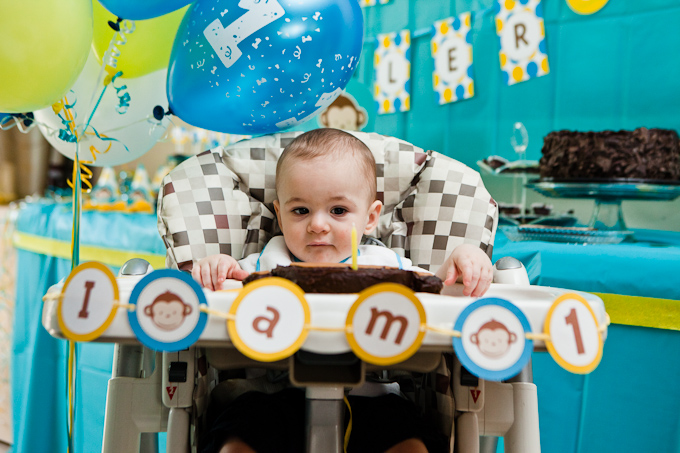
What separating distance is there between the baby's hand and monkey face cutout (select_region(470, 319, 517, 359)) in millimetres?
447

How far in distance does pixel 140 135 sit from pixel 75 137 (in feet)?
0.78

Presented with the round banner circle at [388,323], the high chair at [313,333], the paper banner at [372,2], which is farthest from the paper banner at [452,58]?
the round banner circle at [388,323]

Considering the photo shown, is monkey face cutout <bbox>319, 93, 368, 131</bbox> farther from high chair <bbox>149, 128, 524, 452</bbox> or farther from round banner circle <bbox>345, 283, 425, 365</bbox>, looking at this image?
round banner circle <bbox>345, 283, 425, 365</bbox>

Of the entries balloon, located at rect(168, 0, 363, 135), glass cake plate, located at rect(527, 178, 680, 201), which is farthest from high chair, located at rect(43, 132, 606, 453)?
glass cake plate, located at rect(527, 178, 680, 201)

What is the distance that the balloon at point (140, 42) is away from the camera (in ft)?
3.56

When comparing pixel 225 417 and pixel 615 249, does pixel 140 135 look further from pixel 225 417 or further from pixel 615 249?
pixel 615 249

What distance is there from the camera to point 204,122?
3.46 feet

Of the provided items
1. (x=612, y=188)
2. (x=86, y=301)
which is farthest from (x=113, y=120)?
(x=612, y=188)

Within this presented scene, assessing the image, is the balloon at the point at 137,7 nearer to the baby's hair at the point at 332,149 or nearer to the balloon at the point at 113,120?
the balloon at the point at 113,120

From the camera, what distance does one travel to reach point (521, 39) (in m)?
1.95

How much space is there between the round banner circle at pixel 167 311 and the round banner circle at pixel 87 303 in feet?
0.07

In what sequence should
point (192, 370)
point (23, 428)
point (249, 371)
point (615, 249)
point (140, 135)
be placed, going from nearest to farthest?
point (192, 370) → point (249, 371) → point (615, 249) → point (140, 135) → point (23, 428)

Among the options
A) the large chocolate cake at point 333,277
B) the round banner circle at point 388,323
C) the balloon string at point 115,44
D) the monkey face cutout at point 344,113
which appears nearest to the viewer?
the round banner circle at point 388,323

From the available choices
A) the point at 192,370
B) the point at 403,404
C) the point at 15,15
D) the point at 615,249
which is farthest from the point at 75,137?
the point at 615,249
